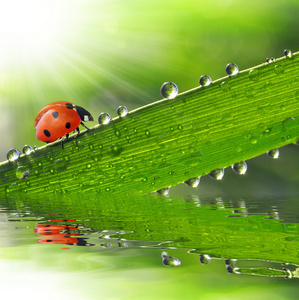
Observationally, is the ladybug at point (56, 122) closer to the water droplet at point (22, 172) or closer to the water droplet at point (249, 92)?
the water droplet at point (22, 172)

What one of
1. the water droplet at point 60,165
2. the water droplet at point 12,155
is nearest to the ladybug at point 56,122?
the water droplet at point 12,155

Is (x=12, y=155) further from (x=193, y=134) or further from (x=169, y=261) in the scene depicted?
(x=169, y=261)

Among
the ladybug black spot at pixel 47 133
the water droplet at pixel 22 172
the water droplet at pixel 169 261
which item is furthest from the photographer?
the ladybug black spot at pixel 47 133

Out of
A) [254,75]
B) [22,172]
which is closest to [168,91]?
[254,75]

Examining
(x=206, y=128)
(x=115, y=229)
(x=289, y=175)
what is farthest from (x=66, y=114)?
(x=289, y=175)

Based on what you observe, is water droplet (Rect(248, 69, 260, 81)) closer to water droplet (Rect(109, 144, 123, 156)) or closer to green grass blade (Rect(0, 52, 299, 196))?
green grass blade (Rect(0, 52, 299, 196))

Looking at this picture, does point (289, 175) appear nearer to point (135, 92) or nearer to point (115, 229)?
point (135, 92)

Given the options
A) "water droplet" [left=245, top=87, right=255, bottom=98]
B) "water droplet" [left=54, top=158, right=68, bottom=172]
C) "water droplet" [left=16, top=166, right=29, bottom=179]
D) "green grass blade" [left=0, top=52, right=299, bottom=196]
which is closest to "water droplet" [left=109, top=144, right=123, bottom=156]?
"green grass blade" [left=0, top=52, right=299, bottom=196]
